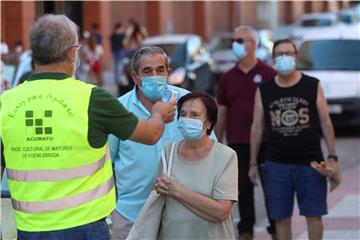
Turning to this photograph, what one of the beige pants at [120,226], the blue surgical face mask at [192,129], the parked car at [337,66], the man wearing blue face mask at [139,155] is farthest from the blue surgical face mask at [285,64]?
the parked car at [337,66]

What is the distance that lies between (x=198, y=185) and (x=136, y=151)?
0.74 metres

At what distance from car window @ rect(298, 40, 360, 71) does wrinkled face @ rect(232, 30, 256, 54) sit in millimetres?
8278

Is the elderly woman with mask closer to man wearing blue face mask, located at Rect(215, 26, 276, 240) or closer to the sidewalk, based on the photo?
man wearing blue face mask, located at Rect(215, 26, 276, 240)

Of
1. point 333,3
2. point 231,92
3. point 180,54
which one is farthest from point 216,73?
point 333,3

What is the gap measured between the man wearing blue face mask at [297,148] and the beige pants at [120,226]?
1910 millimetres

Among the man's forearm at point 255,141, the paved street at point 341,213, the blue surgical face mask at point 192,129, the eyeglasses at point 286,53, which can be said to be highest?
the eyeglasses at point 286,53

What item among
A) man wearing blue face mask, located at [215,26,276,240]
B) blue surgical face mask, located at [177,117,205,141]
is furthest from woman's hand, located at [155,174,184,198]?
man wearing blue face mask, located at [215,26,276,240]

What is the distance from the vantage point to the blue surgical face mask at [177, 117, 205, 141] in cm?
486

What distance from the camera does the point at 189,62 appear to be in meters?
22.2

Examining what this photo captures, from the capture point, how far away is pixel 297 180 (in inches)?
276

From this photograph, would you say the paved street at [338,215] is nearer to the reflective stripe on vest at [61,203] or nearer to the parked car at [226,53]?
the reflective stripe on vest at [61,203]

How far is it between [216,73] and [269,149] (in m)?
Answer: 16.7

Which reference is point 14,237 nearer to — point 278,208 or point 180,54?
point 278,208

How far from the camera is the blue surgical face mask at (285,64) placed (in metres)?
7.08
